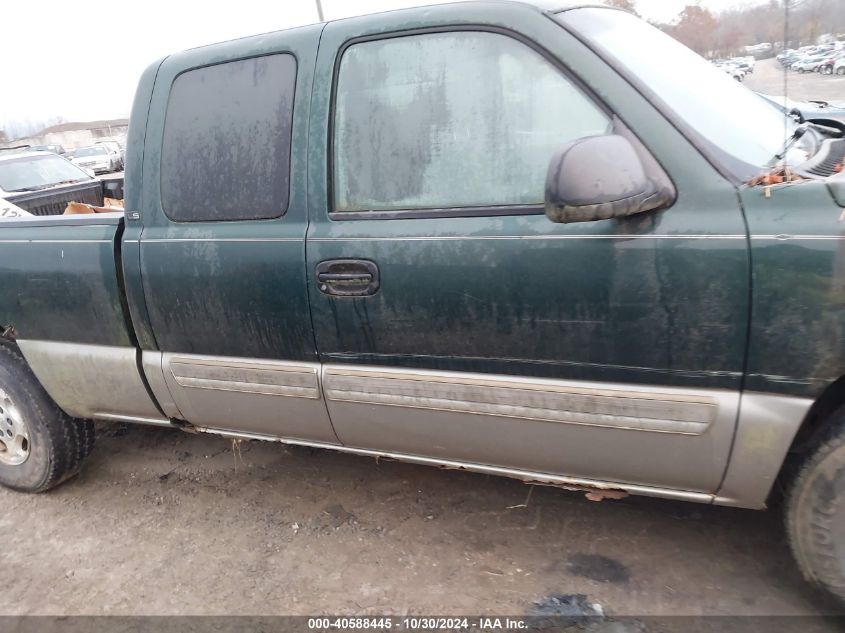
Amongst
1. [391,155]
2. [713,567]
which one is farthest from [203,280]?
[713,567]

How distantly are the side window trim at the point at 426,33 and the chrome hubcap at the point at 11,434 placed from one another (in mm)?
2143

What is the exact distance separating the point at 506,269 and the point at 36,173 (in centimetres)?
910

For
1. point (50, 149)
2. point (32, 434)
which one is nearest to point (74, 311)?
point (32, 434)

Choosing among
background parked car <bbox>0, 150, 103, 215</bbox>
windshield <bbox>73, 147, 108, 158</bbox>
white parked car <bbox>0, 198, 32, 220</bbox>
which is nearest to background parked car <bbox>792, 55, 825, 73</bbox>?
white parked car <bbox>0, 198, 32, 220</bbox>

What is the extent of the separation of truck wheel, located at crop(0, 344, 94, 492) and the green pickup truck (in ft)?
1.74

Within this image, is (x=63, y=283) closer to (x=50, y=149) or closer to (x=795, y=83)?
(x=795, y=83)

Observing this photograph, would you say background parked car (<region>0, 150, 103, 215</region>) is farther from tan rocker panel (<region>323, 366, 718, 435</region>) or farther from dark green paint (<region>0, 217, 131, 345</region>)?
tan rocker panel (<region>323, 366, 718, 435</region>)

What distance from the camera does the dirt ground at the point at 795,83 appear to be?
2.33 m

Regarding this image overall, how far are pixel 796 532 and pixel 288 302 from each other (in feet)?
6.09

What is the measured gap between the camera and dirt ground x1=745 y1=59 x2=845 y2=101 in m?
2.33

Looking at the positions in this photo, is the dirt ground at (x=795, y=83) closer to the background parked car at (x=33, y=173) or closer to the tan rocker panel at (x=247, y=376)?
the tan rocker panel at (x=247, y=376)

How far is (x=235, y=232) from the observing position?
2.56 metres

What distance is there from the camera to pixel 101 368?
297 centimetres

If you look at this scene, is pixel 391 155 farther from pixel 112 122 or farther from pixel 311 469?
pixel 112 122
